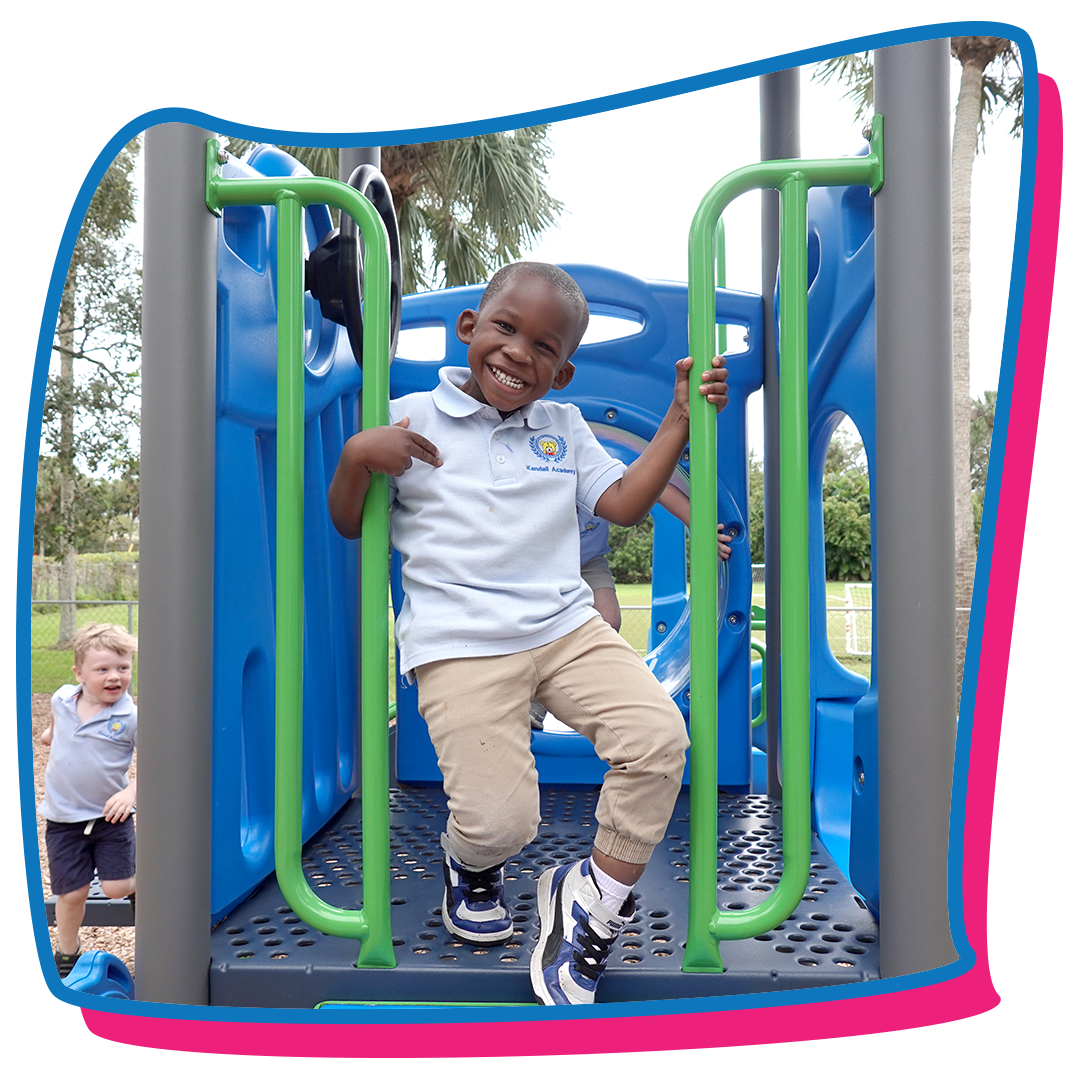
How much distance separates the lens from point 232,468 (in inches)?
61.2

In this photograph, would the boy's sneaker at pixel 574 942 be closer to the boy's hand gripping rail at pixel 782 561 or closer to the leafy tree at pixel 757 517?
the boy's hand gripping rail at pixel 782 561

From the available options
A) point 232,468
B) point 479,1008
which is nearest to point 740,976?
point 479,1008

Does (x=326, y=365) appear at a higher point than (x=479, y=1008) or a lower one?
higher

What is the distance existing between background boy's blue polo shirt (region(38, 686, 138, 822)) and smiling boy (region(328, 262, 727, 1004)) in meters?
1.40

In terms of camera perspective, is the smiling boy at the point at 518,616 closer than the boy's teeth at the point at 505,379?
Yes

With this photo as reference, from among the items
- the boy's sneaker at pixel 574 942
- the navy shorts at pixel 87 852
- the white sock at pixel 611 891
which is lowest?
the navy shorts at pixel 87 852

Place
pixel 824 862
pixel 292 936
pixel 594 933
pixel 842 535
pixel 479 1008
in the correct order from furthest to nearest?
pixel 842 535 → pixel 824 862 → pixel 292 936 → pixel 594 933 → pixel 479 1008

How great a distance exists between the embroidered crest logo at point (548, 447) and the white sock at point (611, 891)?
0.65 meters

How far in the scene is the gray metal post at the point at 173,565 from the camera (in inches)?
51.8

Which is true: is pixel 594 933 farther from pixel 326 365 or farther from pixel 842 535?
pixel 842 535

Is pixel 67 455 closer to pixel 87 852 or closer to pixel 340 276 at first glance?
pixel 87 852

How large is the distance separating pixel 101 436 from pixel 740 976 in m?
9.63

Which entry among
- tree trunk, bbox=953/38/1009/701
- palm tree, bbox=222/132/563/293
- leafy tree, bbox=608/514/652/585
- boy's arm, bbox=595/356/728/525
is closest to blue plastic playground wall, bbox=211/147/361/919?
boy's arm, bbox=595/356/728/525

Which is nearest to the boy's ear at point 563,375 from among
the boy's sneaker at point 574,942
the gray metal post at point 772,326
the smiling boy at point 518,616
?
the smiling boy at point 518,616
